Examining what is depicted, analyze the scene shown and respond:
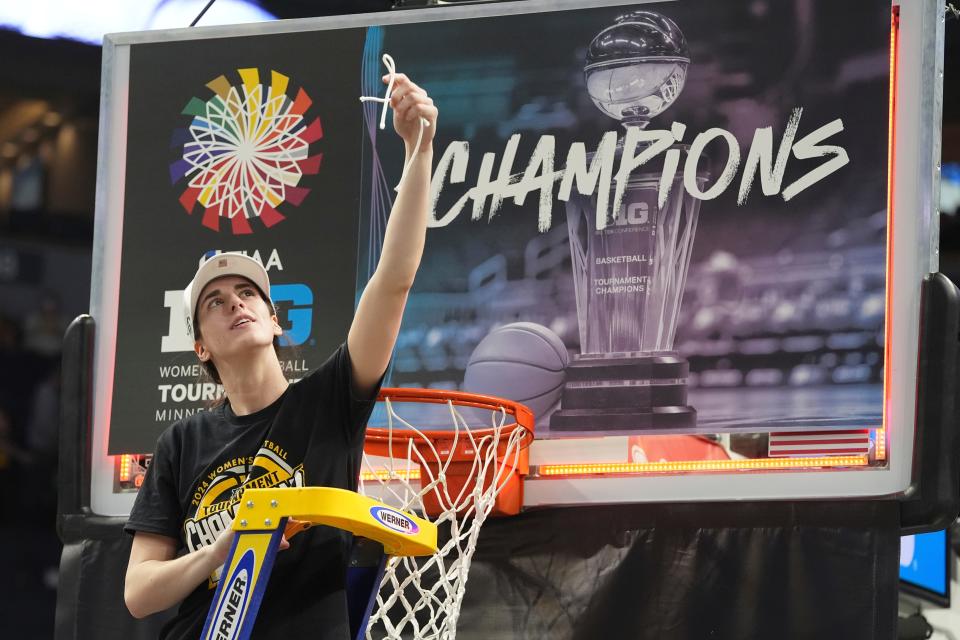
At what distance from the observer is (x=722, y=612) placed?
3.15 m

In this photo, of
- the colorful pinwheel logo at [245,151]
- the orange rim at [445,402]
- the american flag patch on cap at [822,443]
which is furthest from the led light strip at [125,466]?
the american flag patch on cap at [822,443]

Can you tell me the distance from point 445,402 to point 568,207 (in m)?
0.62

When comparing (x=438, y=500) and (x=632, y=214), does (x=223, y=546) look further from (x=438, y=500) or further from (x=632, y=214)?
(x=632, y=214)

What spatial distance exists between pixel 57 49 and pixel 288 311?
4.99 m

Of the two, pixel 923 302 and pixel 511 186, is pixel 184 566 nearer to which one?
pixel 511 186

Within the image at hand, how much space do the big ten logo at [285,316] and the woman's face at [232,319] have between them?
1140 mm

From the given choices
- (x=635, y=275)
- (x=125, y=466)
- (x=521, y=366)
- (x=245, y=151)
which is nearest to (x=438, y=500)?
(x=521, y=366)

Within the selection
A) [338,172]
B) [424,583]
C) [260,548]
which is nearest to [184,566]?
[260,548]

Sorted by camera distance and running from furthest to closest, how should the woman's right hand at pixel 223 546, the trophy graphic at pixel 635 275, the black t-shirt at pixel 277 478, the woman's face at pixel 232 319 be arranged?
the trophy graphic at pixel 635 275 < the woman's face at pixel 232 319 < the black t-shirt at pixel 277 478 < the woman's right hand at pixel 223 546

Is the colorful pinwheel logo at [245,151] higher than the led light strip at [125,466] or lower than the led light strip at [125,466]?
higher

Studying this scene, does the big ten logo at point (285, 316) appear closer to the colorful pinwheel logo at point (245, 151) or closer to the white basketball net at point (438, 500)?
the colorful pinwheel logo at point (245, 151)

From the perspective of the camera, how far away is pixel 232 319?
2.22 meters

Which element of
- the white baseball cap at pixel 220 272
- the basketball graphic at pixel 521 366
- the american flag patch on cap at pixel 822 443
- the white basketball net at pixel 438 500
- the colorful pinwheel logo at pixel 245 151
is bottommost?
the white basketball net at pixel 438 500

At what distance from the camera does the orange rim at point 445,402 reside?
311 centimetres
